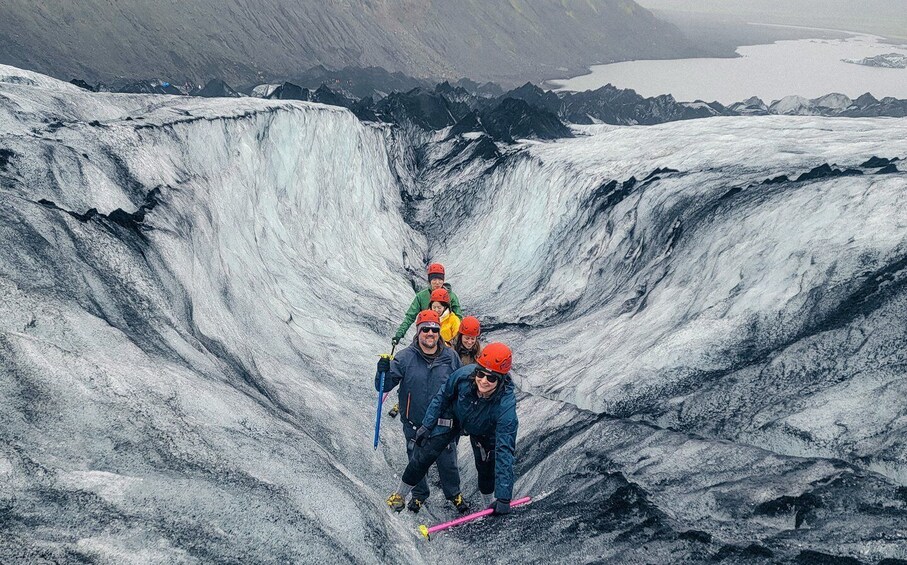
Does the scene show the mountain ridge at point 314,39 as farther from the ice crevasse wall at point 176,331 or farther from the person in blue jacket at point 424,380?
the person in blue jacket at point 424,380

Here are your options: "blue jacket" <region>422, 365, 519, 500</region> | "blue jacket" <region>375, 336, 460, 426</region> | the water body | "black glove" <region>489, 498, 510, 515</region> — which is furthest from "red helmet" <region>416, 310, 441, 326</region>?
the water body

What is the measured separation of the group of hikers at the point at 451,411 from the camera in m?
4.36

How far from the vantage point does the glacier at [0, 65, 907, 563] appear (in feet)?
12.4

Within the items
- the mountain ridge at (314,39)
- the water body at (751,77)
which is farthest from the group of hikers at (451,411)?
the water body at (751,77)

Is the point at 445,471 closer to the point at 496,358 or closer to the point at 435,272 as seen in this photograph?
the point at 496,358

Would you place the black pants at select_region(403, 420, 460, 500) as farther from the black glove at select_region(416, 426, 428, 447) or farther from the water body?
the water body

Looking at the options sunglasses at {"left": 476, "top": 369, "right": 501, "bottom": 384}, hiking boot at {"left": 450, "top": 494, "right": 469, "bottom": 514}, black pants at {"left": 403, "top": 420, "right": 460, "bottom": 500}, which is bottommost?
hiking boot at {"left": 450, "top": 494, "right": 469, "bottom": 514}

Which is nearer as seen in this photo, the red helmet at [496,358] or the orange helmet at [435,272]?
the red helmet at [496,358]

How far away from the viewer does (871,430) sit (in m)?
4.26

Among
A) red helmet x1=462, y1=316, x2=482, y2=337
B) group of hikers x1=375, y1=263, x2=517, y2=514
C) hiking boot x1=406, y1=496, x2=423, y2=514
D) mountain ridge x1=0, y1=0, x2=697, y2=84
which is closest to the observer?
group of hikers x1=375, y1=263, x2=517, y2=514

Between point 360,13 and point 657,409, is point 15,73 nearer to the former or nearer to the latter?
point 657,409

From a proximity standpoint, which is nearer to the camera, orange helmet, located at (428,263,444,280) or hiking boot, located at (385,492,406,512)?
hiking boot, located at (385,492,406,512)

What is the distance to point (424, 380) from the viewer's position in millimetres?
4922

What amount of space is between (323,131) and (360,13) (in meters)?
78.1
